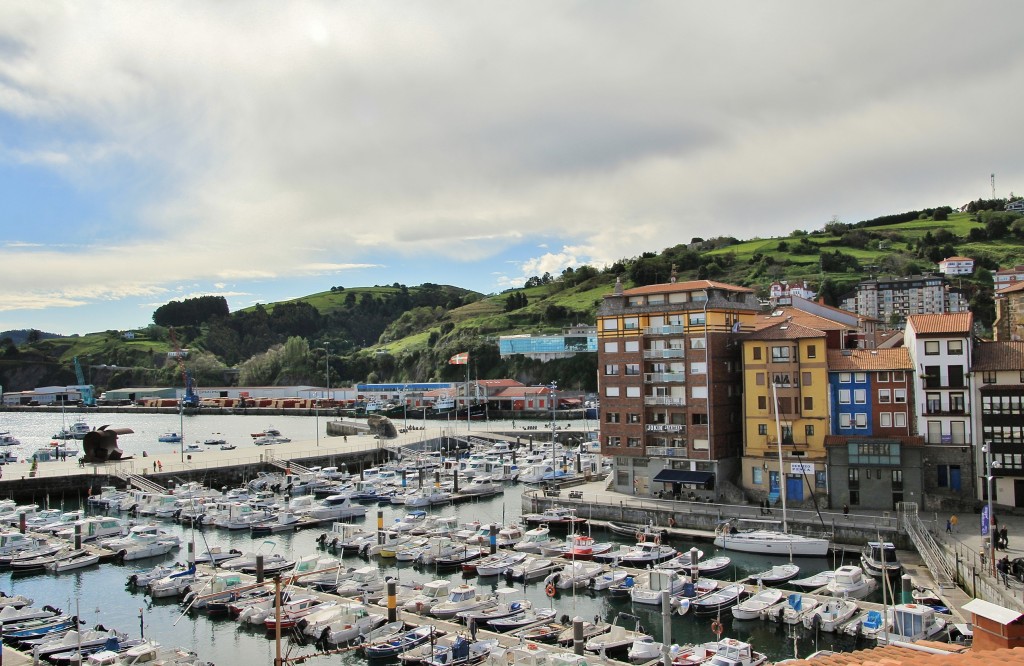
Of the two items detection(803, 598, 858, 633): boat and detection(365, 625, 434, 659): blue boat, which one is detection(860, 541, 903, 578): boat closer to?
detection(803, 598, 858, 633): boat

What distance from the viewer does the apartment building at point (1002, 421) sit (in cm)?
4884

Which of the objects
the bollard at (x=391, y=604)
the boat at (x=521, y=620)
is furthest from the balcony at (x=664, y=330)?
the bollard at (x=391, y=604)

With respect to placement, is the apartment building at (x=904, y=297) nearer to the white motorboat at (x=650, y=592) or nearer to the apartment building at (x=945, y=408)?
the apartment building at (x=945, y=408)

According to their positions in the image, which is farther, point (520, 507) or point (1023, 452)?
point (520, 507)

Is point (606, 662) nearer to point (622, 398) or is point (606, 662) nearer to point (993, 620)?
point (993, 620)

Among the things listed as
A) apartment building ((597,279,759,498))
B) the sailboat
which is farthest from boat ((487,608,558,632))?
apartment building ((597,279,759,498))

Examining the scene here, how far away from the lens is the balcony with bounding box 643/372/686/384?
60.3 meters

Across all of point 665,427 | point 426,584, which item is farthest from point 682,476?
point 426,584

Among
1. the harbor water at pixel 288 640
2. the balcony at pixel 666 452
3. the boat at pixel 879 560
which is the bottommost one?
the harbor water at pixel 288 640

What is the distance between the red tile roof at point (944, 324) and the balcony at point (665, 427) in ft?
55.8

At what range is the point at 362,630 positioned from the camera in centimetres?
3481

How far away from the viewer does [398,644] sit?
108ft

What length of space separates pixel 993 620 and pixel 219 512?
57.8m

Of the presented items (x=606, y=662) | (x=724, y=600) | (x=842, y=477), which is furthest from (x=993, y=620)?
(x=842, y=477)
